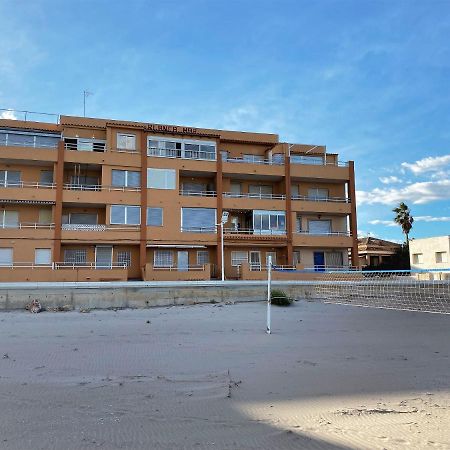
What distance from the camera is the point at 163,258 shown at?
122ft

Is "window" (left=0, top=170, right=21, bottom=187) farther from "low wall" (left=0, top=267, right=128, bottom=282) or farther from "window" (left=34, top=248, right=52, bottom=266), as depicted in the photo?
"low wall" (left=0, top=267, right=128, bottom=282)

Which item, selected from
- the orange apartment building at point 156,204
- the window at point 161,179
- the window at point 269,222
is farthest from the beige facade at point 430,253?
the window at point 161,179

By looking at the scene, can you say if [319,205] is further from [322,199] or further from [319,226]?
[319,226]

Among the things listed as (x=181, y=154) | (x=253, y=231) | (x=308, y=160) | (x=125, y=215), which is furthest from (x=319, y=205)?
(x=125, y=215)

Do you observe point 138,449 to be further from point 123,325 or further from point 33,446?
point 123,325

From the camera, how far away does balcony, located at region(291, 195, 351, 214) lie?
4056cm

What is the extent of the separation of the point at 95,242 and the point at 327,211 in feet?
66.9

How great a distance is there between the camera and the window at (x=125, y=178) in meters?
36.6

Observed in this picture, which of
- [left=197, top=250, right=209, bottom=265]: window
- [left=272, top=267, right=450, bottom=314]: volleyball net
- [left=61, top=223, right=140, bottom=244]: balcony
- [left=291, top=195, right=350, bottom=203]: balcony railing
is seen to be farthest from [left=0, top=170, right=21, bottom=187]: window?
[left=272, top=267, right=450, bottom=314]: volleyball net

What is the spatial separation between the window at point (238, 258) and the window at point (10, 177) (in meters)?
18.4

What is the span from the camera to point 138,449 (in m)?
4.68

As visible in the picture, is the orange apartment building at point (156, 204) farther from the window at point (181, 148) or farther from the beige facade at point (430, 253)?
the beige facade at point (430, 253)

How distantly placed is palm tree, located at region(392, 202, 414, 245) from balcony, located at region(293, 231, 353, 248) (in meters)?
26.0

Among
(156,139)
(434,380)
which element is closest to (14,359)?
(434,380)
